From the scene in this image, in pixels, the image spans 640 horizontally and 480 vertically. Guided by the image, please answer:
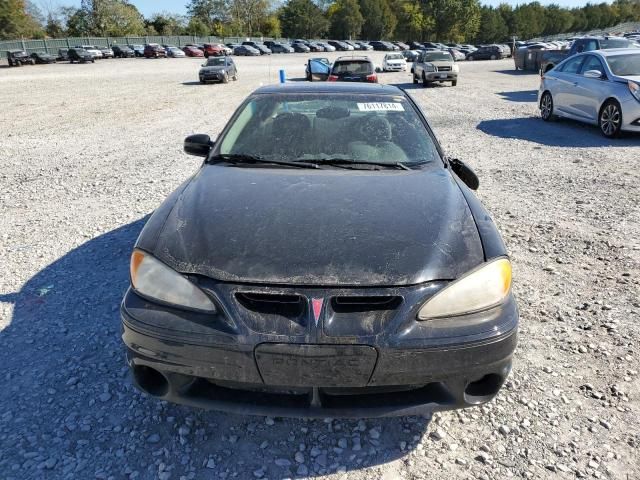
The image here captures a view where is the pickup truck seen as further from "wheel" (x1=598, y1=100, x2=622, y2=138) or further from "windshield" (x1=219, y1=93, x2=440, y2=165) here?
"windshield" (x1=219, y1=93, x2=440, y2=165)

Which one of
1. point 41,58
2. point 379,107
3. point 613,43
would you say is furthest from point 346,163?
point 41,58

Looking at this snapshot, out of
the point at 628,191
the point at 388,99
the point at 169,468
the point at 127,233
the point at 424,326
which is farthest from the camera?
the point at 628,191

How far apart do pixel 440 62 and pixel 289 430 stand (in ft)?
73.1

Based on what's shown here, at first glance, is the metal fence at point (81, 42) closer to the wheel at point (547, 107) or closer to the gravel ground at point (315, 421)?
the wheel at point (547, 107)

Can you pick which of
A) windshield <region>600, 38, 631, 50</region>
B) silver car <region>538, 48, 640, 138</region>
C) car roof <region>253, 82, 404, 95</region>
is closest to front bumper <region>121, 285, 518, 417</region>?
car roof <region>253, 82, 404, 95</region>

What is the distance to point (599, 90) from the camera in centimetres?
993

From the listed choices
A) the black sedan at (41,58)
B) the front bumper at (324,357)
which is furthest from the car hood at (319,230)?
the black sedan at (41,58)

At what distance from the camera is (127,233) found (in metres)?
5.14

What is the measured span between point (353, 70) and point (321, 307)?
16.7m

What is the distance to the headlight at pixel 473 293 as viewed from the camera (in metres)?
2.13

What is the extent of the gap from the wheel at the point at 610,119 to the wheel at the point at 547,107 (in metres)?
1.90

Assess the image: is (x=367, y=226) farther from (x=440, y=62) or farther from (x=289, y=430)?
(x=440, y=62)

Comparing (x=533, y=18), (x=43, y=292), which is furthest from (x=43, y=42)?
(x=533, y=18)

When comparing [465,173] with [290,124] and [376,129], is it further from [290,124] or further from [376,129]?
[290,124]
